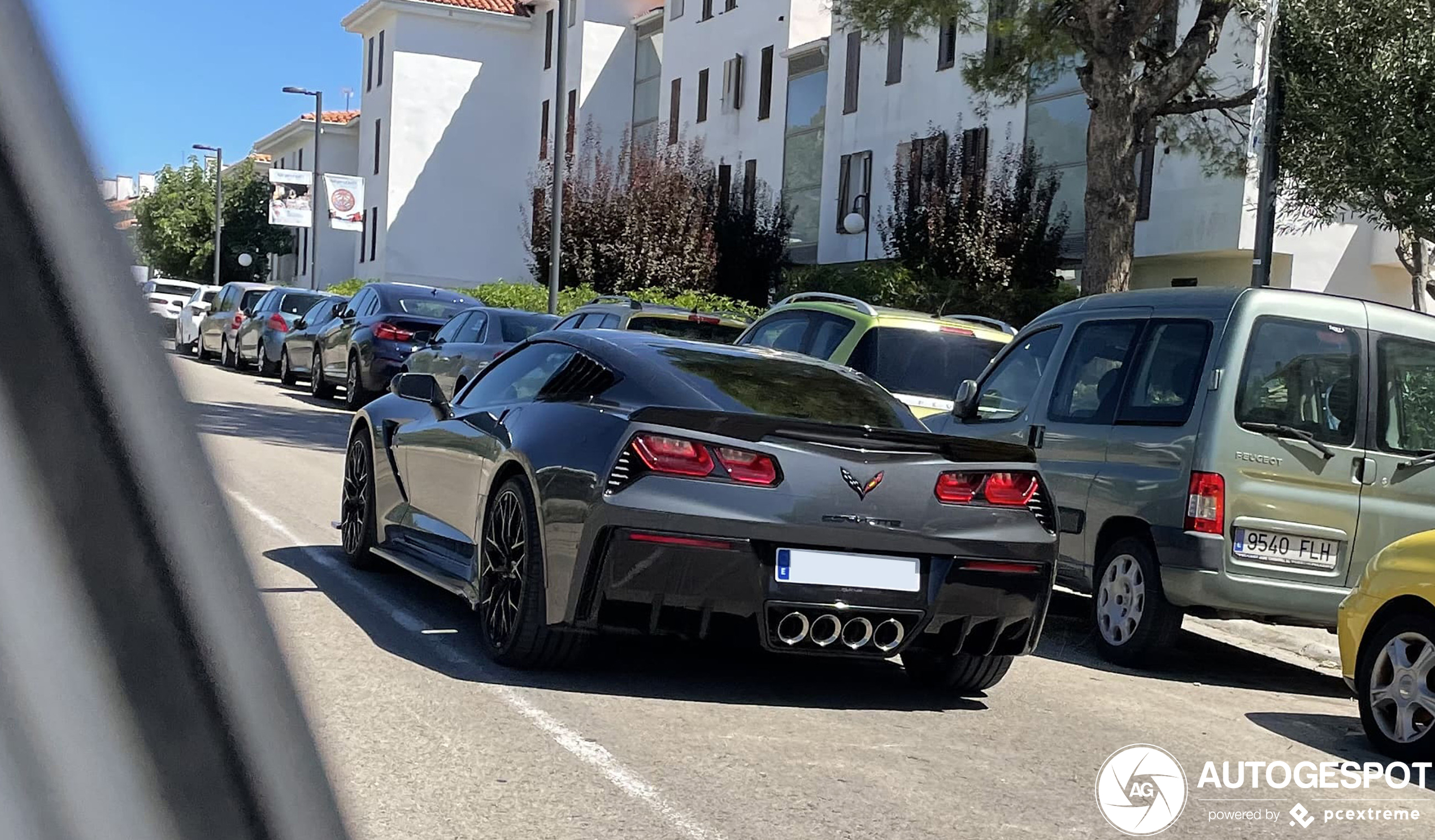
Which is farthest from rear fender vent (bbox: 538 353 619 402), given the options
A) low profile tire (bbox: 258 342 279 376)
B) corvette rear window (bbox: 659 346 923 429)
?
low profile tire (bbox: 258 342 279 376)

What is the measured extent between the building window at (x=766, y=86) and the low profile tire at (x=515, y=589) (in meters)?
33.2

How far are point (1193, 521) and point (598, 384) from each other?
3.13 meters

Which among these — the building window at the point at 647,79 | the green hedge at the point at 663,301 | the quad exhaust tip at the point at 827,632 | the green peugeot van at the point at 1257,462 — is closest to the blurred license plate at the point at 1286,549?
the green peugeot van at the point at 1257,462

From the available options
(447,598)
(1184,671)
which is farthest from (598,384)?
(1184,671)

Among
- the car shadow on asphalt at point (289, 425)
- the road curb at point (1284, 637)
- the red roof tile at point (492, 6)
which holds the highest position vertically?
the red roof tile at point (492, 6)

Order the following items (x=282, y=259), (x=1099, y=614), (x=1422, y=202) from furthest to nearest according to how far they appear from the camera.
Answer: (x=282, y=259) < (x=1422, y=202) < (x=1099, y=614)

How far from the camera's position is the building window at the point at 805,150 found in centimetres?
3641

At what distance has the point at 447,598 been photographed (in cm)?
823

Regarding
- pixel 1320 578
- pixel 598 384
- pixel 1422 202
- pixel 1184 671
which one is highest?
pixel 1422 202

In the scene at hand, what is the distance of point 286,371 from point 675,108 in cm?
2039

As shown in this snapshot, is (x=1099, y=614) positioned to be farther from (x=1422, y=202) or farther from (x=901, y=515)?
(x=1422, y=202)

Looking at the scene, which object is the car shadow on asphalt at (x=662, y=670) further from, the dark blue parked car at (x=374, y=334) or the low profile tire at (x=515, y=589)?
the dark blue parked car at (x=374, y=334)

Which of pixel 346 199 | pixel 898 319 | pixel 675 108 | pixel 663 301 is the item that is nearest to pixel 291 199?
pixel 346 199

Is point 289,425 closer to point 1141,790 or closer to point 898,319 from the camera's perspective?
point 898,319
